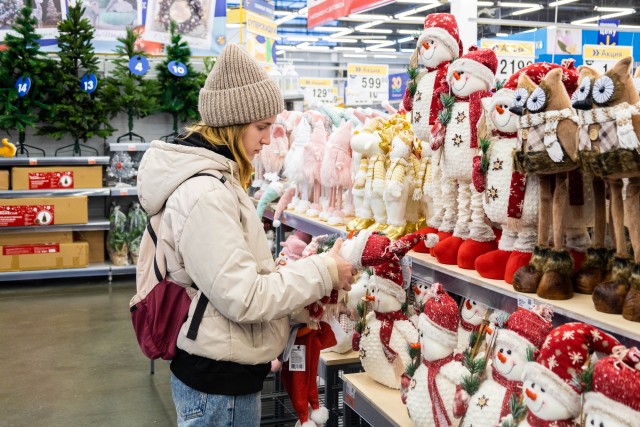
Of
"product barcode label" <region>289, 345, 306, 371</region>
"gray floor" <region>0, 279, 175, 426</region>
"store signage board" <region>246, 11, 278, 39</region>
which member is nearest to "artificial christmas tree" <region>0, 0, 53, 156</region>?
"gray floor" <region>0, 279, 175, 426</region>

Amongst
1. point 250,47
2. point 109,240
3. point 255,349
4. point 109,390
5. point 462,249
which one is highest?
point 250,47

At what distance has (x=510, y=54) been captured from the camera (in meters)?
6.48

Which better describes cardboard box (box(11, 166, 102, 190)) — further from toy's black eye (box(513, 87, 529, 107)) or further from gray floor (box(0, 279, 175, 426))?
toy's black eye (box(513, 87, 529, 107))

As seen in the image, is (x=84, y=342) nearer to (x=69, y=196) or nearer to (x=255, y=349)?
(x=69, y=196)

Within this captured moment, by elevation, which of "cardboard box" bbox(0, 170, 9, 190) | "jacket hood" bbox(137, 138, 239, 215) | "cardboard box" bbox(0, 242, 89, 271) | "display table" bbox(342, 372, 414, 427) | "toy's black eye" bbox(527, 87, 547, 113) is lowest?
"cardboard box" bbox(0, 242, 89, 271)

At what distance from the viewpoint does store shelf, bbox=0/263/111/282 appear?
6602 millimetres

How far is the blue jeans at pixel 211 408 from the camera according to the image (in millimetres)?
1760

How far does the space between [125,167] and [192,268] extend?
19.2 feet

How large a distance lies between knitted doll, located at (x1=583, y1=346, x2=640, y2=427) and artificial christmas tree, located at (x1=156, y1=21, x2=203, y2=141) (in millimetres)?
6255

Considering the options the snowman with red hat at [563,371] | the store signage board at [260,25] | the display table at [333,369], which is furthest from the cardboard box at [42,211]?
the snowman with red hat at [563,371]

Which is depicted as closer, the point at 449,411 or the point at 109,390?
the point at 449,411

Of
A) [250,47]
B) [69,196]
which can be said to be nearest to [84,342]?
[69,196]

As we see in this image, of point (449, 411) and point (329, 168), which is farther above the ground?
point (329, 168)

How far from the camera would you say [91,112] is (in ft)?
22.6
